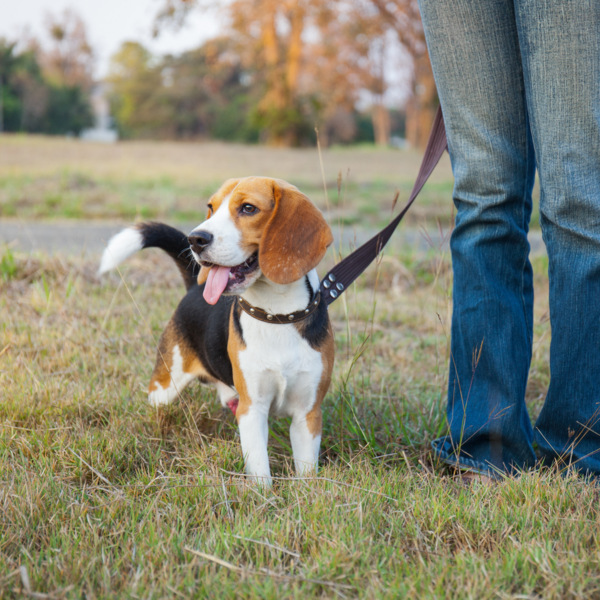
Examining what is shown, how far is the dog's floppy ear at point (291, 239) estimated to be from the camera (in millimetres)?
1924

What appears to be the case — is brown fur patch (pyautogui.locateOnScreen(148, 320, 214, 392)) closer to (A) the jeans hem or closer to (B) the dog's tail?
(B) the dog's tail

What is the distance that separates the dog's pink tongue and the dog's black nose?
11 centimetres

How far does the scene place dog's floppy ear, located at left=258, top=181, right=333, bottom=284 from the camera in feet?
6.31

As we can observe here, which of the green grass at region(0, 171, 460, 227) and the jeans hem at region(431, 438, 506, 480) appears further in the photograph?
the green grass at region(0, 171, 460, 227)

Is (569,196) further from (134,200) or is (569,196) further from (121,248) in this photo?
(134,200)

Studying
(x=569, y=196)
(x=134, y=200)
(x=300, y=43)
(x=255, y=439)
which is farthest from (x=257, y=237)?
(x=300, y=43)

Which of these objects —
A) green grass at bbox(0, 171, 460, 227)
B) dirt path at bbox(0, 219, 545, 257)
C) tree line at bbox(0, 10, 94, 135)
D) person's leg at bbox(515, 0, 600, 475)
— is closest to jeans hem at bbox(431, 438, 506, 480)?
person's leg at bbox(515, 0, 600, 475)

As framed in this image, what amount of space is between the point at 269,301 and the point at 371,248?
564 mm

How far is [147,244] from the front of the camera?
8.50 ft

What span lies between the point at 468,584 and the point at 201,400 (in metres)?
1.58

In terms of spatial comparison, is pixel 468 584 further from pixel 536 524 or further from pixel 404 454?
pixel 404 454

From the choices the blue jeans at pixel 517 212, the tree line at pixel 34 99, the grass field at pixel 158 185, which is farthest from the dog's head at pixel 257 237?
the tree line at pixel 34 99

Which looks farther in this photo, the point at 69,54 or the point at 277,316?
the point at 69,54

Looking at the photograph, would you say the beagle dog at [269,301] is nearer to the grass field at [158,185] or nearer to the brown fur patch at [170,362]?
the brown fur patch at [170,362]
